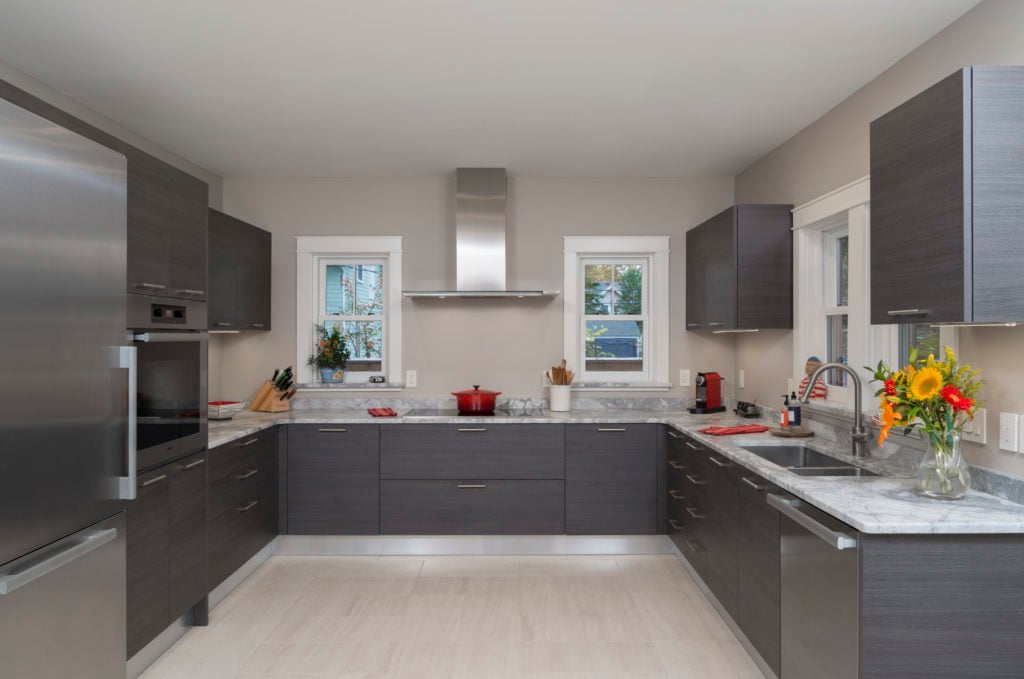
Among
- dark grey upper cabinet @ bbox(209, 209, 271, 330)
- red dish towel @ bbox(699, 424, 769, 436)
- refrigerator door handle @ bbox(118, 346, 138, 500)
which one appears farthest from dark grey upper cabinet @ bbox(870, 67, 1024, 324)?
dark grey upper cabinet @ bbox(209, 209, 271, 330)

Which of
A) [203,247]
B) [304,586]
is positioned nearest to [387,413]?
[304,586]

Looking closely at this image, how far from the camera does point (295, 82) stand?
2854 mm

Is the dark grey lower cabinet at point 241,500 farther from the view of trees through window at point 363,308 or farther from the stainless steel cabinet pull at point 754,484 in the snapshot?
the stainless steel cabinet pull at point 754,484

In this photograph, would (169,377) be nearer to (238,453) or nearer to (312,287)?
(238,453)

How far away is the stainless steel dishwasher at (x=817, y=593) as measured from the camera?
5.88ft

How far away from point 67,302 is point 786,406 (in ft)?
10.6

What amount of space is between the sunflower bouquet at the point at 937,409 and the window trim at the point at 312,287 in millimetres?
3290

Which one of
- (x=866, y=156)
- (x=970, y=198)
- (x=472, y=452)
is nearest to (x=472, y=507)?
(x=472, y=452)

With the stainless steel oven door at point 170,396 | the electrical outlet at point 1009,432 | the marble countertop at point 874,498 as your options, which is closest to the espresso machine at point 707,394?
the marble countertop at point 874,498

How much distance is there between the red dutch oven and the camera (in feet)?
13.8

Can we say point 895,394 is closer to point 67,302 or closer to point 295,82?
point 67,302

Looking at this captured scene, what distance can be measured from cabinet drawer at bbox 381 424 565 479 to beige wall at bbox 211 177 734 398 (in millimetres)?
629

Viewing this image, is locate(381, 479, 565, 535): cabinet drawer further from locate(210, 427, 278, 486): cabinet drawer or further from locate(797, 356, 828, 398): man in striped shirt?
locate(797, 356, 828, 398): man in striped shirt

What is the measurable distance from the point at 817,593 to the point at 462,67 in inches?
94.7
